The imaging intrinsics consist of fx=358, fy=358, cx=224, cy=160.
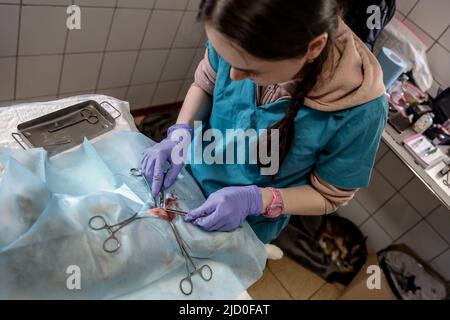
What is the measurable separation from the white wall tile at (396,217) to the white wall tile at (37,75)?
1.94 metres

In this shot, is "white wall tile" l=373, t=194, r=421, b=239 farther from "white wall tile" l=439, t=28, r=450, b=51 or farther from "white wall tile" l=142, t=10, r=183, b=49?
"white wall tile" l=142, t=10, r=183, b=49

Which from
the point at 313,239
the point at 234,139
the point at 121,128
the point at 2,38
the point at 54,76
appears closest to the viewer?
the point at 234,139

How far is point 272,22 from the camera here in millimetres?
592

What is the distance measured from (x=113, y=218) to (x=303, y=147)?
0.47 meters

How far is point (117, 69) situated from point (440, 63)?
170cm

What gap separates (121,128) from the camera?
3.60 ft

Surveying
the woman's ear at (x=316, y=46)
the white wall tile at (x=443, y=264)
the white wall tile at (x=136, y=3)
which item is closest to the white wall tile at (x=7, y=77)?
the white wall tile at (x=136, y=3)

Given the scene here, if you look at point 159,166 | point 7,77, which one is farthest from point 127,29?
point 159,166

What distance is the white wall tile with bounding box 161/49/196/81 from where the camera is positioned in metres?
2.21

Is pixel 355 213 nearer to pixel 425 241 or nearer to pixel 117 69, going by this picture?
pixel 425 241

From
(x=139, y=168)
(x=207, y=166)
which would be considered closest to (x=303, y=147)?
(x=207, y=166)

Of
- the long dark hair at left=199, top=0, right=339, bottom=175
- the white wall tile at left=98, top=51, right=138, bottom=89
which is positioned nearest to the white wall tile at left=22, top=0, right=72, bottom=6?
the white wall tile at left=98, top=51, right=138, bottom=89

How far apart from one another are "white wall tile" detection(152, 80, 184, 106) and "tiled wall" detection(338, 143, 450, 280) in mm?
1360
